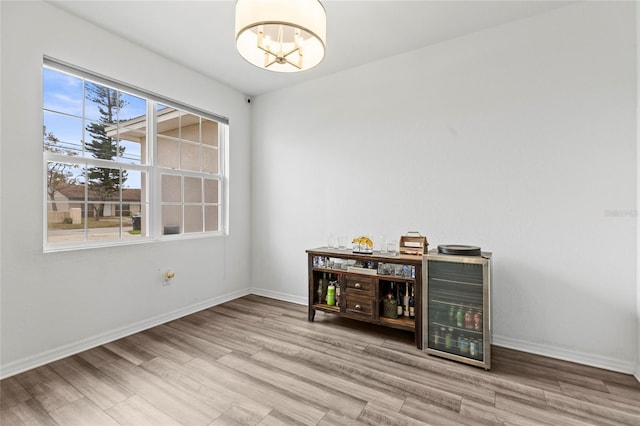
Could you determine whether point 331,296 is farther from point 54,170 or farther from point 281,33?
point 54,170

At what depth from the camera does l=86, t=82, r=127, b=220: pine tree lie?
2732 mm

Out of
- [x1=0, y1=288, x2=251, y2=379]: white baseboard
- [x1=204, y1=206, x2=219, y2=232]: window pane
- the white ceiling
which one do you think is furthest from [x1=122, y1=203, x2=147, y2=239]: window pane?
the white ceiling

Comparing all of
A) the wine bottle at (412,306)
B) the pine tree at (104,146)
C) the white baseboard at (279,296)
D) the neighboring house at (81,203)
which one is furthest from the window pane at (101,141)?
the wine bottle at (412,306)

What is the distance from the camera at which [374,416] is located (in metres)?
1.72

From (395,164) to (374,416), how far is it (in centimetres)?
229

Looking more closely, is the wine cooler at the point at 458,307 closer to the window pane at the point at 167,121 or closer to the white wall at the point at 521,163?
the white wall at the point at 521,163

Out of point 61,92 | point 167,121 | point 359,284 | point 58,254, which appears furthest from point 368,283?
point 61,92

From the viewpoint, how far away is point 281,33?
1.86 m

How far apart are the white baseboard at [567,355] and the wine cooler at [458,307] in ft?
1.85

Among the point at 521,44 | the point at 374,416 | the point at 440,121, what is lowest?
the point at 374,416

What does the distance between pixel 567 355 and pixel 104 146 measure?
4.41m

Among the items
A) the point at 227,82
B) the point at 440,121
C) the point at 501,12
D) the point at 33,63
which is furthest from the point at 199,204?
the point at 501,12

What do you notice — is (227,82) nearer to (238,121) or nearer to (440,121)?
(238,121)

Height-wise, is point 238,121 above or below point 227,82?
below
